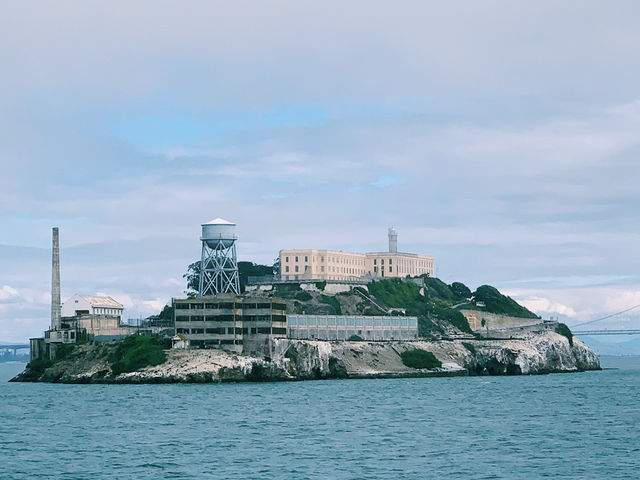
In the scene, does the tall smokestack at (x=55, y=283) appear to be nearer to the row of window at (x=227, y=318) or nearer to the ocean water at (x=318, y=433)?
the row of window at (x=227, y=318)

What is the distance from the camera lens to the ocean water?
75.3m

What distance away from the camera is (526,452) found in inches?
3270

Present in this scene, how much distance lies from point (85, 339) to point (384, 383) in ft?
181

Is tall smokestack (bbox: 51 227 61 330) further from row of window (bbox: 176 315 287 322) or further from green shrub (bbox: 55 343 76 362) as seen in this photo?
row of window (bbox: 176 315 287 322)

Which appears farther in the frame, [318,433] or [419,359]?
[419,359]

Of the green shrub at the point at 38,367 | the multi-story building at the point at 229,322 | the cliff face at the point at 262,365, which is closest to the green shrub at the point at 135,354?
the cliff face at the point at 262,365

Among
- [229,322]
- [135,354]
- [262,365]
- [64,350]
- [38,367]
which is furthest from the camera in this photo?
[38,367]

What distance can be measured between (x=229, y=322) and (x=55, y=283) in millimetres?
38567

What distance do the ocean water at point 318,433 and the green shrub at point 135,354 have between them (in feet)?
47.5

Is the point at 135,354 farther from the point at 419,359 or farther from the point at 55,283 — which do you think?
the point at 419,359

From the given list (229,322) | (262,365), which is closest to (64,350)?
(229,322)

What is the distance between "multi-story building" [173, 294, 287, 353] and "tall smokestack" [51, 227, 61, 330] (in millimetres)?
28842

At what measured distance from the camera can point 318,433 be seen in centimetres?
9581

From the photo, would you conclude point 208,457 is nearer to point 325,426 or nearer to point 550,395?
point 325,426
